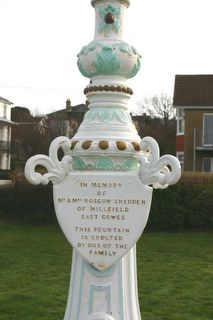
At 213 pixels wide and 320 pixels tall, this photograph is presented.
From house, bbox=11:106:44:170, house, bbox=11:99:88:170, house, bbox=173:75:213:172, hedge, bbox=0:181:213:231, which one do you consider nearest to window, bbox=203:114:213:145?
house, bbox=173:75:213:172

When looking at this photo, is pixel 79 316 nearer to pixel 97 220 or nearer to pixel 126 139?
pixel 97 220

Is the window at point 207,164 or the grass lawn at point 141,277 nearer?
the grass lawn at point 141,277

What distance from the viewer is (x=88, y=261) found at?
4172 mm

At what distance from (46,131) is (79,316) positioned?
44119 millimetres

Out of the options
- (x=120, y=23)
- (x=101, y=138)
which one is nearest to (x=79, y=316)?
(x=101, y=138)

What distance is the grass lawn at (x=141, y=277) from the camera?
320 inches

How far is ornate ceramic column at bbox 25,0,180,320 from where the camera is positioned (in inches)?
162

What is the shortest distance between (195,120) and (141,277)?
2210 cm

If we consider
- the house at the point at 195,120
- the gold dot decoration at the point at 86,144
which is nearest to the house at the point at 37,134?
the house at the point at 195,120

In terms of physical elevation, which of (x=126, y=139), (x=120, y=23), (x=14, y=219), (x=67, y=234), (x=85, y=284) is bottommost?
(x=14, y=219)

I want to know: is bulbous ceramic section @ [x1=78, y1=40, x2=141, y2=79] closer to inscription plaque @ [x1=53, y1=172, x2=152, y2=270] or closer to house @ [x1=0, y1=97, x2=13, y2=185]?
inscription plaque @ [x1=53, y1=172, x2=152, y2=270]

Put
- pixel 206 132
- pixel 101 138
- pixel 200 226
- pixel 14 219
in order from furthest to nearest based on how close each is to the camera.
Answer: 1. pixel 206 132
2. pixel 14 219
3. pixel 200 226
4. pixel 101 138

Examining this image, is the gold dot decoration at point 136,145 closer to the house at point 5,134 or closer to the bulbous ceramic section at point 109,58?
the bulbous ceramic section at point 109,58

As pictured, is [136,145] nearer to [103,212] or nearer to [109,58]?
[103,212]
